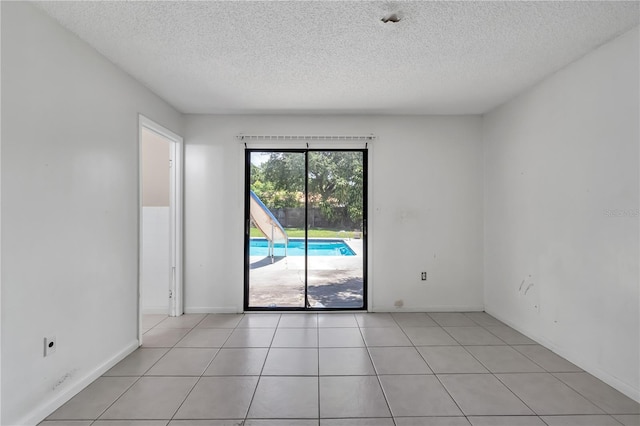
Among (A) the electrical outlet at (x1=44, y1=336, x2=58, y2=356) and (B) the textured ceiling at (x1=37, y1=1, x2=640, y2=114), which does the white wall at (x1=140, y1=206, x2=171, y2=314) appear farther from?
(A) the electrical outlet at (x1=44, y1=336, x2=58, y2=356)

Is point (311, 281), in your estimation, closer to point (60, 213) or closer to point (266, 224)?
point (266, 224)

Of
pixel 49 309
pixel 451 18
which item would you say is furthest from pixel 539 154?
pixel 49 309

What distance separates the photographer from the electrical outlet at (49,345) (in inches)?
72.2

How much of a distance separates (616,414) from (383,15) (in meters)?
2.84

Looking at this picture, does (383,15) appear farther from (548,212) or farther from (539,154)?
(548,212)

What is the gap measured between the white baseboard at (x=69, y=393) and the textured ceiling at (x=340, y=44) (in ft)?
7.87

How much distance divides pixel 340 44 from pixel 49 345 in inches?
108

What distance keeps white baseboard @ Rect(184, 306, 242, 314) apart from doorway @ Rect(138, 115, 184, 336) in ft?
0.40

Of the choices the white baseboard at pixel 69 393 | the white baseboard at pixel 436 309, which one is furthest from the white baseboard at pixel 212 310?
the white baseboard at pixel 436 309

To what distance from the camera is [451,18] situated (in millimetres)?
1897

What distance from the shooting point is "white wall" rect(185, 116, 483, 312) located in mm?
3758

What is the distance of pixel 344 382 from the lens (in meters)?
2.20

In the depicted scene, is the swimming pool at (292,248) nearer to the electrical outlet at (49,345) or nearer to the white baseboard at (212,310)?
the white baseboard at (212,310)

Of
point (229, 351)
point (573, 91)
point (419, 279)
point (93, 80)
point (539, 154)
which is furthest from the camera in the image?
point (419, 279)
